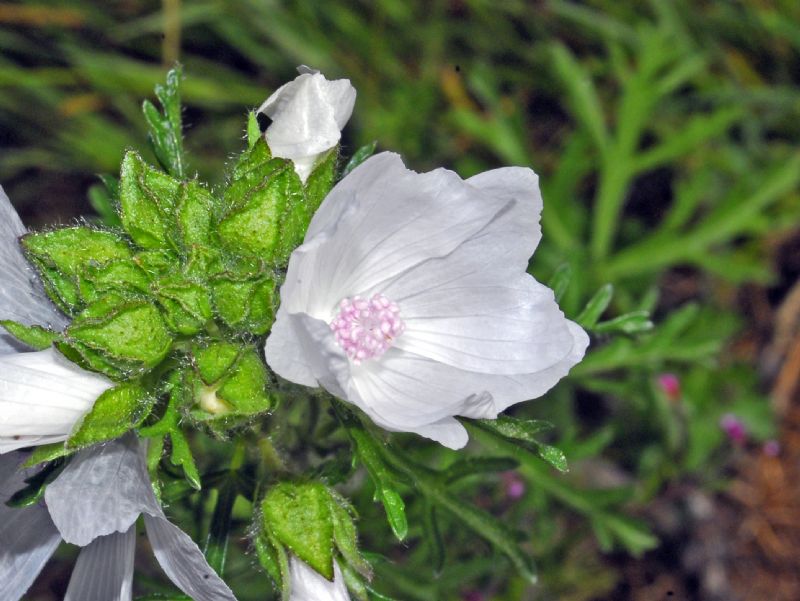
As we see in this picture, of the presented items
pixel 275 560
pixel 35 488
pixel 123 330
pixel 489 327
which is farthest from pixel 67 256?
pixel 489 327

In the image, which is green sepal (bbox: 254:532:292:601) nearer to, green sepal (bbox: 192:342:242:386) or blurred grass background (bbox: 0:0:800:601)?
green sepal (bbox: 192:342:242:386)

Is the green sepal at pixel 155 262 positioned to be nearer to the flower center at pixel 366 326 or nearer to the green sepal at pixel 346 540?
the flower center at pixel 366 326

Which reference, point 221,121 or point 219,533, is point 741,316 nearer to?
point 221,121

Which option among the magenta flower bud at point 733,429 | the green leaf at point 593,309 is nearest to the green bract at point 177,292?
the green leaf at point 593,309

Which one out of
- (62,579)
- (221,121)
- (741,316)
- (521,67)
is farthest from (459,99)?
(62,579)

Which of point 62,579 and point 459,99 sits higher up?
point 459,99

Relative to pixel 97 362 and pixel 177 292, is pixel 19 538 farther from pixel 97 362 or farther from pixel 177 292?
pixel 177 292

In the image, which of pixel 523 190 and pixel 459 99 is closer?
pixel 523 190
